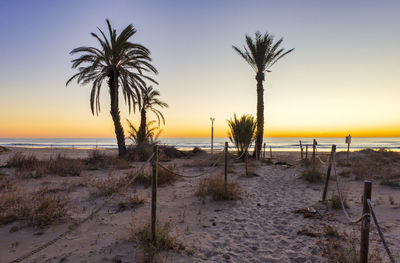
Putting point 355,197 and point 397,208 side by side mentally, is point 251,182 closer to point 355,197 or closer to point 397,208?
point 355,197

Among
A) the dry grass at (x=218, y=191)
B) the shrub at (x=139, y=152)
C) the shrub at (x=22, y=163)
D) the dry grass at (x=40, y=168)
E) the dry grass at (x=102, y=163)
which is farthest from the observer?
the shrub at (x=139, y=152)

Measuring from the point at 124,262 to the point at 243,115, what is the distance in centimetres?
1304

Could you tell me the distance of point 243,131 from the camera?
14.6m

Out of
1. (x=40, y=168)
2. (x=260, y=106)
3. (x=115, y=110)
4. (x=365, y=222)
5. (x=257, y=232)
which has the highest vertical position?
(x=260, y=106)

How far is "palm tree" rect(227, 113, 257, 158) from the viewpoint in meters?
14.6

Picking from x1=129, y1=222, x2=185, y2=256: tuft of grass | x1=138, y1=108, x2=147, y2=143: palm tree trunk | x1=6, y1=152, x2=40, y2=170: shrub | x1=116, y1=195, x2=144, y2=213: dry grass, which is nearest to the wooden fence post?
x1=129, y1=222, x2=185, y2=256: tuft of grass

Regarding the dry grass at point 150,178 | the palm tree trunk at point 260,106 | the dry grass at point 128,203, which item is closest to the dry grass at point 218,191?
the dry grass at point 150,178

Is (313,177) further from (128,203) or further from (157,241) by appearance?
(157,241)

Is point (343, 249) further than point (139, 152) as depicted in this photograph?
No

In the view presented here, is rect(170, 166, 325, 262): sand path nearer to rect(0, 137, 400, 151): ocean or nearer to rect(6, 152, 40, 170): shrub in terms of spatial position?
rect(6, 152, 40, 170): shrub

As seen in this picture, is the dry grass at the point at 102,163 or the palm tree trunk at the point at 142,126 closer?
the dry grass at the point at 102,163

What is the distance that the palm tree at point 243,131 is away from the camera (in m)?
14.6

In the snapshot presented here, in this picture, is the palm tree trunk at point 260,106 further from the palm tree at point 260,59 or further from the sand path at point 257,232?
the sand path at point 257,232

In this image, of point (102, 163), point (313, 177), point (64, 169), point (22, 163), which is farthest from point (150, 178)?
point (22, 163)
